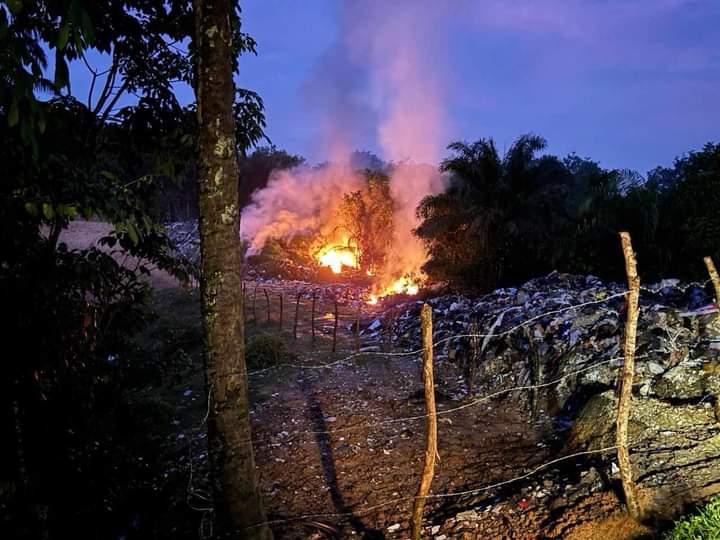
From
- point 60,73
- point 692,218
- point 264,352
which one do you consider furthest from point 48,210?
point 692,218

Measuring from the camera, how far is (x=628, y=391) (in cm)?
382

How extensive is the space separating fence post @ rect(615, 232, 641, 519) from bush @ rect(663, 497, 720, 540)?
349mm

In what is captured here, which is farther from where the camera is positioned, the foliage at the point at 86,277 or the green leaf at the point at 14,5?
the foliage at the point at 86,277

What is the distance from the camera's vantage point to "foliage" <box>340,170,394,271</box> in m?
25.1

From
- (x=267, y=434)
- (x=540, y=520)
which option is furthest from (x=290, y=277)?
(x=540, y=520)

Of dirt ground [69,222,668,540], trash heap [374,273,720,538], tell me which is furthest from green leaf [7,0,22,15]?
trash heap [374,273,720,538]

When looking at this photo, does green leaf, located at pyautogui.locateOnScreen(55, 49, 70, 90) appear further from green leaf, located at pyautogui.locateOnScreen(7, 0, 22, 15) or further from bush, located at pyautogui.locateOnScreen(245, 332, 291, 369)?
bush, located at pyautogui.locateOnScreen(245, 332, 291, 369)

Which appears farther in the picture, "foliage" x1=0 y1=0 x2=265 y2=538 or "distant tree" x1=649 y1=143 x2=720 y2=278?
"distant tree" x1=649 y1=143 x2=720 y2=278

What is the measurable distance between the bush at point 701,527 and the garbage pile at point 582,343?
1.73 m

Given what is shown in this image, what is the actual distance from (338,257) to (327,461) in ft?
68.2

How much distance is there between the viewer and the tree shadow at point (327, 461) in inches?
173

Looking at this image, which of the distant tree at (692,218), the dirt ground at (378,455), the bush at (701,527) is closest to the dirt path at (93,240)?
the dirt ground at (378,455)

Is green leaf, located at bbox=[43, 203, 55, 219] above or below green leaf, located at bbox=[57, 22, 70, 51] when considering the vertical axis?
below

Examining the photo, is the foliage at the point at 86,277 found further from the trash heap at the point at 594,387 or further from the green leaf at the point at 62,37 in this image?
the trash heap at the point at 594,387
